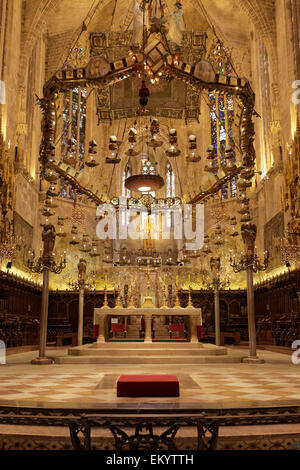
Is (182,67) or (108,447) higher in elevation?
(182,67)

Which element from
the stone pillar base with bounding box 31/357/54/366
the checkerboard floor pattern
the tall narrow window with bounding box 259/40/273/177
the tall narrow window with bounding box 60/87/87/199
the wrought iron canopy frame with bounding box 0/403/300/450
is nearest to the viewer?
the wrought iron canopy frame with bounding box 0/403/300/450

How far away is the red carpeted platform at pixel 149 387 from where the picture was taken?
4449 mm

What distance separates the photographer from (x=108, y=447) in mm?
3592

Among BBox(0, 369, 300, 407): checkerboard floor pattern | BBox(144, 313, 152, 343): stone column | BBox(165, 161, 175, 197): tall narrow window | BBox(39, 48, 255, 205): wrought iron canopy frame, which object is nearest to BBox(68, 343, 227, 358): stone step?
BBox(144, 313, 152, 343): stone column

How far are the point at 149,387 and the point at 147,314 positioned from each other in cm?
803

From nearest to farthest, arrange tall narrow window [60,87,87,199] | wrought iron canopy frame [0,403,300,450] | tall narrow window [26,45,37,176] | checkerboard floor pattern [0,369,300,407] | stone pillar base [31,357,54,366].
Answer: wrought iron canopy frame [0,403,300,450], checkerboard floor pattern [0,369,300,407], stone pillar base [31,357,54,366], tall narrow window [26,45,37,176], tall narrow window [60,87,87,199]

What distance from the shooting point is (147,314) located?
12492 mm

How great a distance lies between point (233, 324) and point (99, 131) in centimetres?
1541

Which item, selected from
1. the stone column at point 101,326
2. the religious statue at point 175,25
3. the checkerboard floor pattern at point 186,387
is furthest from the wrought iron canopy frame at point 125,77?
the stone column at point 101,326

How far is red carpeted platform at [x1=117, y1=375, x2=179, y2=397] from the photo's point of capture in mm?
4449

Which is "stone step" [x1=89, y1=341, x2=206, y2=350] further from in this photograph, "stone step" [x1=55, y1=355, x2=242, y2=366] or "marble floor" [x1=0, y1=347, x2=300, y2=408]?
"marble floor" [x1=0, y1=347, x2=300, y2=408]

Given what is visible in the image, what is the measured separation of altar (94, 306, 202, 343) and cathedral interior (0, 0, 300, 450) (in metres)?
0.05

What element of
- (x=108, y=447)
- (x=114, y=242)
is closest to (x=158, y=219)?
(x=114, y=242)
